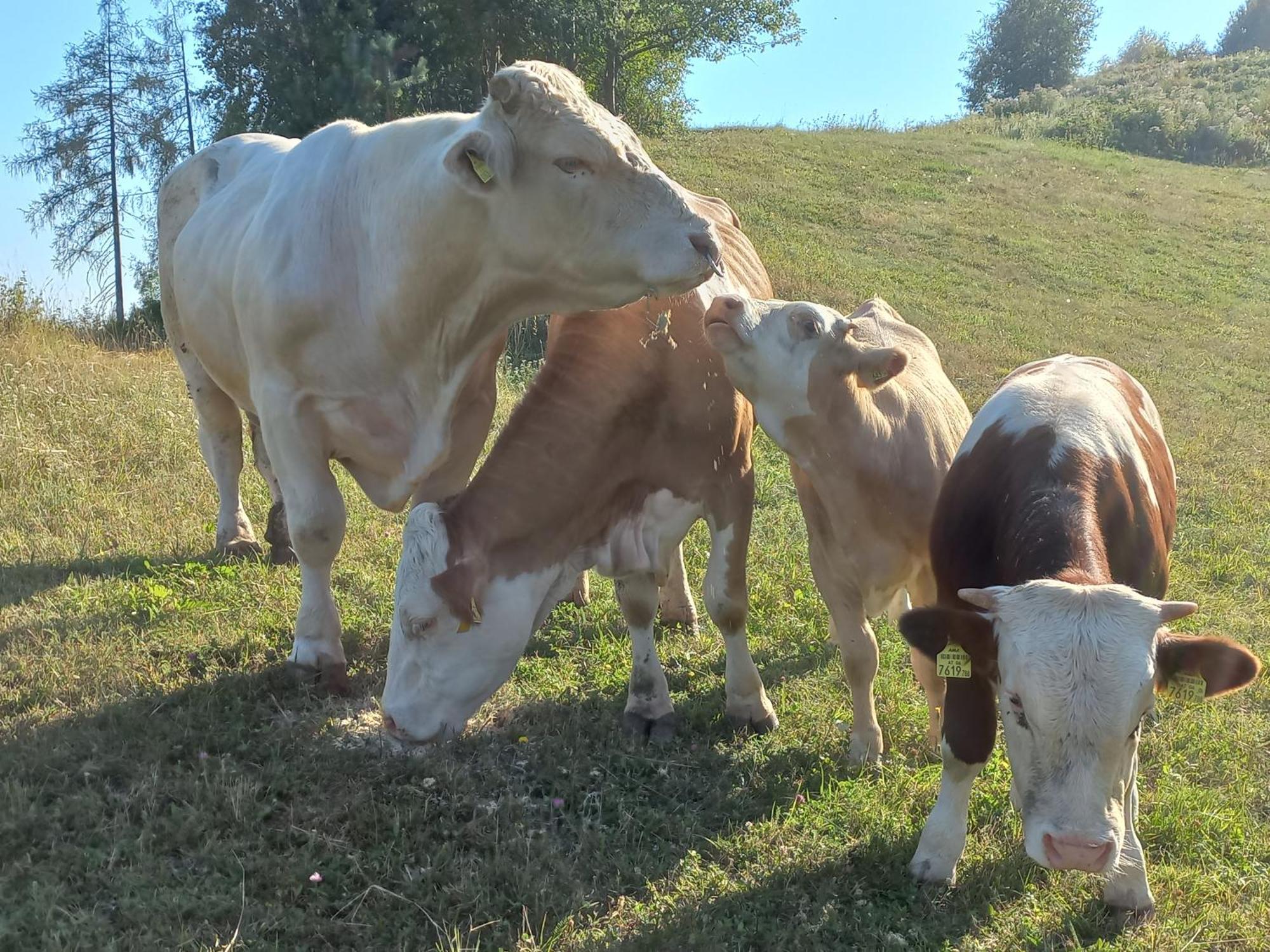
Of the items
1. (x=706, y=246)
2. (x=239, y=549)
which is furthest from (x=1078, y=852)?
(x=239, y=549)

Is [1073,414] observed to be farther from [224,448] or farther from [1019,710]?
[224,448]

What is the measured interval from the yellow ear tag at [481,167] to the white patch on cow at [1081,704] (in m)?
2.19

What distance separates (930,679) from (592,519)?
1.59 meters

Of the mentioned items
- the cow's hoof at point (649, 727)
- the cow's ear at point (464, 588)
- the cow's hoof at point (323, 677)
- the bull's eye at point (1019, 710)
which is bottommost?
the cow's hoof at point (649, 727)

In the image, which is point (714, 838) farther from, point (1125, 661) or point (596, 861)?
point (1125, 661)

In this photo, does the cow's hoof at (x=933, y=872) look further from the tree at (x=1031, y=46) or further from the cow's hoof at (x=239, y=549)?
the tree at (x=1031, y=46)

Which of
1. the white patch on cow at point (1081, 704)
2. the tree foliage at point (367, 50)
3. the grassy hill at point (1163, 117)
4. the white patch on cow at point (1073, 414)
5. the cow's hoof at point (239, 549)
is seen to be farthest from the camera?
the grassy hill at point (1163, 117)

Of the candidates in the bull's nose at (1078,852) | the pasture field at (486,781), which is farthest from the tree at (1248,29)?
the bull's nose at (1078,852)

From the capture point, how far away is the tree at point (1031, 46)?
5694cm

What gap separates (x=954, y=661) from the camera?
283 cm

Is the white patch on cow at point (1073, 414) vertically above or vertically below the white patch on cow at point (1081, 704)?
above

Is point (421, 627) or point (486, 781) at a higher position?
point (421, 627)

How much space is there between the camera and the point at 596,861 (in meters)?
3.31

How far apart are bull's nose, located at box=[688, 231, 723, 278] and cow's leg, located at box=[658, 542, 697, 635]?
92.5 inches
